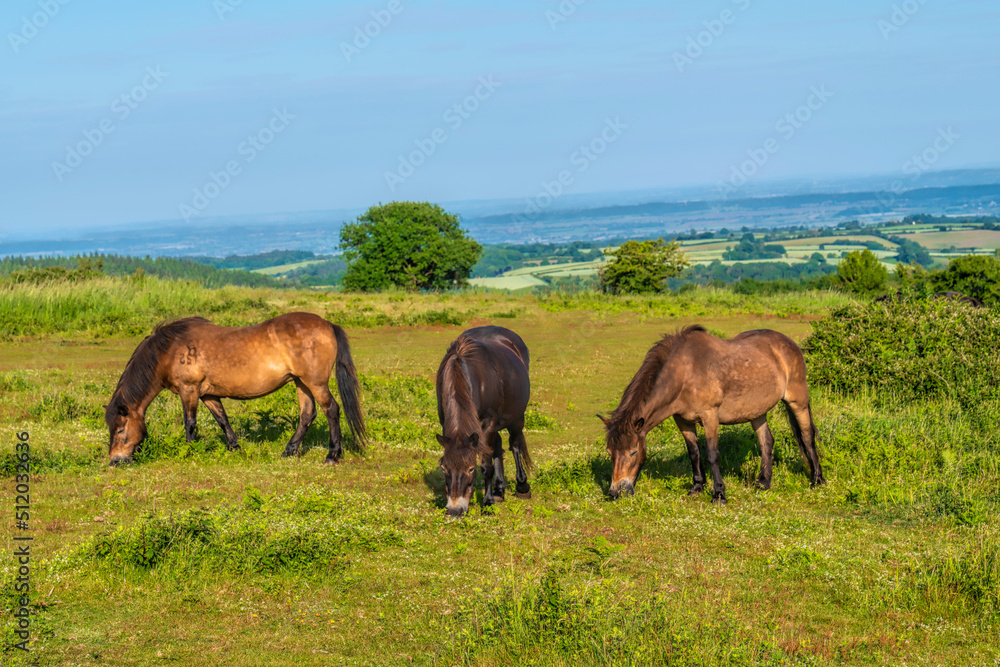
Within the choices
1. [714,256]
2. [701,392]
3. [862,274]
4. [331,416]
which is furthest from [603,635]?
[714,256]

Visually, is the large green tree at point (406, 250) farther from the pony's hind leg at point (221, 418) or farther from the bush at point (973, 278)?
the pony's hind leg at point (221, 418)

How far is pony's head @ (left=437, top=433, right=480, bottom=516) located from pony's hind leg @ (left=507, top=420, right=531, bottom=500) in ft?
4.64

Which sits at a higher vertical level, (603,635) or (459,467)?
(459,467)

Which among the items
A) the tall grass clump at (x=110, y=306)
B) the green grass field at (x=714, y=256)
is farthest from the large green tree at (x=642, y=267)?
the tall grass clump at (x=110, y=306)

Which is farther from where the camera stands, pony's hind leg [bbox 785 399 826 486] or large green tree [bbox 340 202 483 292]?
large green tree [bbox 340 202 483 292]

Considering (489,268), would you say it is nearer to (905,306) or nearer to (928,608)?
(905,306)

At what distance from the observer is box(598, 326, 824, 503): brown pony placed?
9.38 metres

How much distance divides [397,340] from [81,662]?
2014 centimetres

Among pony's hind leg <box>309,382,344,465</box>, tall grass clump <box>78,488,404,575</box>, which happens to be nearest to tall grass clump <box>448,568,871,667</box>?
tall grass clump <box>78,488,404,575</box>

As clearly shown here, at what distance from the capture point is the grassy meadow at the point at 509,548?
5.85 m

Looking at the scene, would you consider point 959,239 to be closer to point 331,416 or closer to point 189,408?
point 331,416

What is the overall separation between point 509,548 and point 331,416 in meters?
4.63

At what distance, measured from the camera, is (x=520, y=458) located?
33.3ft

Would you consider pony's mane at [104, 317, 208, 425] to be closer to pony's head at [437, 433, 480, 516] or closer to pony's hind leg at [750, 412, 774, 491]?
pony's head at [437, 433, 480, 516]
